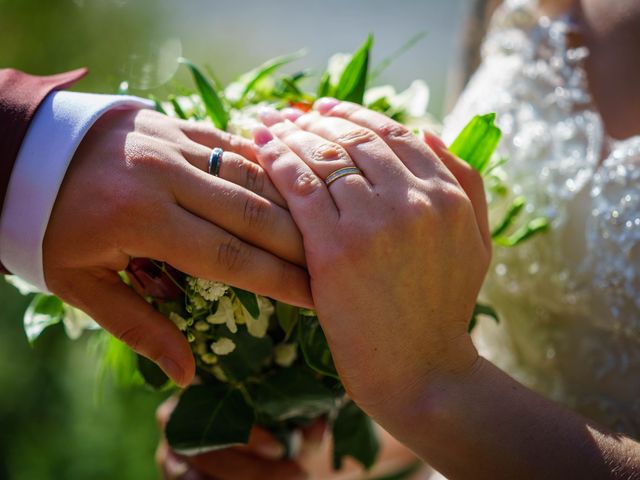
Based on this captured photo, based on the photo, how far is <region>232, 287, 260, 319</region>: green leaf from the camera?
32.4 inches

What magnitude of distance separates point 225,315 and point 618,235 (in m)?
0.61

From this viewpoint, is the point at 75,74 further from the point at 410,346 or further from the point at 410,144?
the point at 410,346

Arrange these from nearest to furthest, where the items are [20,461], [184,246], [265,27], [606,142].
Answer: [184,246] → [606,142] → [20,461] → [265,27]

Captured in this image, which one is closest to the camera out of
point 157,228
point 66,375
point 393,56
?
point 157,228

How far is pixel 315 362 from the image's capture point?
881 mm

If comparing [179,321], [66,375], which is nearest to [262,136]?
[179,321]

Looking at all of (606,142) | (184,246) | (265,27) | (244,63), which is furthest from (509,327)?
(265,27)

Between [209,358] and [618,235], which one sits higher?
[618,235]

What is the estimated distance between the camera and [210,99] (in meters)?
0.93

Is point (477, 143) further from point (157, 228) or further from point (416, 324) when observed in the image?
point (157, 228)

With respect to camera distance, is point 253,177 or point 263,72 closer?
point 253,177

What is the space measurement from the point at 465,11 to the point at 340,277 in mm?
1206

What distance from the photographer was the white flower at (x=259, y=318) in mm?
849

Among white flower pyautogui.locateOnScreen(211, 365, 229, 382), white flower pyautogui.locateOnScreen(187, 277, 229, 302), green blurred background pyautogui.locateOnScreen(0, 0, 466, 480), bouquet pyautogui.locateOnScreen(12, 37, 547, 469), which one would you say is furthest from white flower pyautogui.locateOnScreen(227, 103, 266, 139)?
green blurred background pyautogui.locateOnScreen(0, 0, 466, 480)
